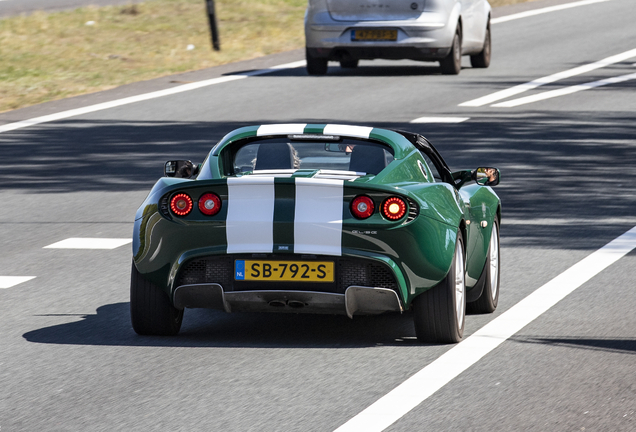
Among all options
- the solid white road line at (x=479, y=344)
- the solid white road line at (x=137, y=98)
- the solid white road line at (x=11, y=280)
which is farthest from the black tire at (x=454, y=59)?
the solid white road line at (x=11, y=280)

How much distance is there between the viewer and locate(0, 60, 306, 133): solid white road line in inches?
704

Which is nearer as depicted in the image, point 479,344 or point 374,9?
point 479,344

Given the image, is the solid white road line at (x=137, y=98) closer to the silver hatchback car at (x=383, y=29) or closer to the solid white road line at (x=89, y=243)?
the silver hatchback car at (x=383, y=29)

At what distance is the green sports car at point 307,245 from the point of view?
6.70m

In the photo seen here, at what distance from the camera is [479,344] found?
705cm

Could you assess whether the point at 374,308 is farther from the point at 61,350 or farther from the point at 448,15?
the point at 448,15

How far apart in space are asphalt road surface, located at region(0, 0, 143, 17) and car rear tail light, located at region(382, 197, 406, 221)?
27.2 m

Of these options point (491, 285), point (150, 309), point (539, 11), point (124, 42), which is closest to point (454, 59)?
point (124, 42)

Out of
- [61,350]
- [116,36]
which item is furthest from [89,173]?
[116,36]

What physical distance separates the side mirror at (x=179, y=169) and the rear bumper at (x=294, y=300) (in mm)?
1000

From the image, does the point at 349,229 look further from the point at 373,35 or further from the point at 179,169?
the point at 373,35

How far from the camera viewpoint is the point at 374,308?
6820 millimetres

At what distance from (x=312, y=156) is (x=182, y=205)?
3.08ft

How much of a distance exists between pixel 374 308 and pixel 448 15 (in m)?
15.1
